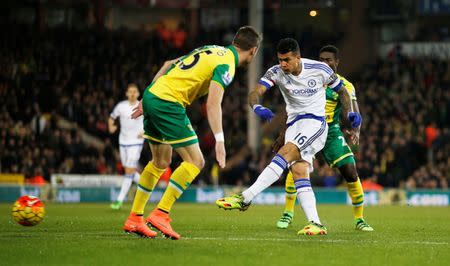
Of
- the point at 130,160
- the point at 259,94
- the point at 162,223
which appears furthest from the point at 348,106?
the point at 130,160

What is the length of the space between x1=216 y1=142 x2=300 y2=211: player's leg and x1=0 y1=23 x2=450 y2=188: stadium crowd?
15.5 m

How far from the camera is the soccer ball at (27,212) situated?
12086 millimetres

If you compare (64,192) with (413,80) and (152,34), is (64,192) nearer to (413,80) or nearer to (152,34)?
(152,34)

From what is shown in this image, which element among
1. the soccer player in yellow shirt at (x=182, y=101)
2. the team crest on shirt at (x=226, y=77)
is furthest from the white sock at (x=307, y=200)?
the team crest on shirt at (x=226, y=77)

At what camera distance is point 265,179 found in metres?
11.9

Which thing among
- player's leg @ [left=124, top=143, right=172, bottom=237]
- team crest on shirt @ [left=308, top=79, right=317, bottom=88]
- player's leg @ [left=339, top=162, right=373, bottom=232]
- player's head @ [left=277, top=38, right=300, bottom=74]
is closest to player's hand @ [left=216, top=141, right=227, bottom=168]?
player's leg @ [left=124, top=143, right=172, bottom=237]

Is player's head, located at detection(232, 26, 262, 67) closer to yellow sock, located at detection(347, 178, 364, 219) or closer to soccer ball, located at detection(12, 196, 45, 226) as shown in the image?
soccer ball, located at detection(12, 196, 45, 226)

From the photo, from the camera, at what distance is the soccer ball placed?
1209 cm

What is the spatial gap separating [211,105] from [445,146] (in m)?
19.5

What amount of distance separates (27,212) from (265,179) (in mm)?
2909

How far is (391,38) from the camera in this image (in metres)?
39.3

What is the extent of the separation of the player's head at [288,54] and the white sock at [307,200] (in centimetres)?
141

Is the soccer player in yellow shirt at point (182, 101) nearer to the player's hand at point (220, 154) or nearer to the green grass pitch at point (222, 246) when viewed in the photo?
the green grass pitch at point (222, 246)

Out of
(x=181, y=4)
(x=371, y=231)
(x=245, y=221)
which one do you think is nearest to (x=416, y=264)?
(x=371, y=231)
